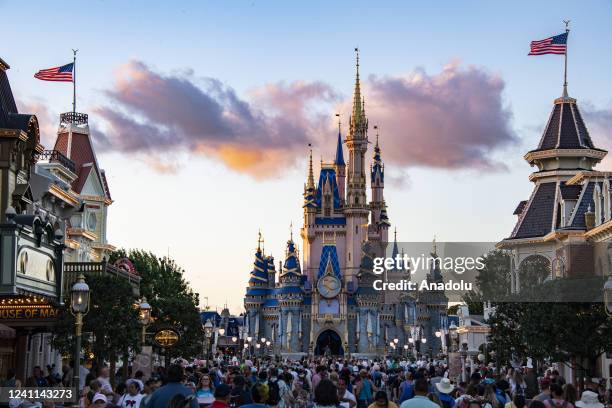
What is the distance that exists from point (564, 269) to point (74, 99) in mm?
29419

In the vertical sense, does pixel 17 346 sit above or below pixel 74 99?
below

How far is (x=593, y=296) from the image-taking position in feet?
128

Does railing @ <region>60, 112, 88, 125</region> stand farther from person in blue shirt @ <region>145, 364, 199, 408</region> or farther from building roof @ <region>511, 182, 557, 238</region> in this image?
person in blue shirt @ <region>145, 364, 199, 408</region>

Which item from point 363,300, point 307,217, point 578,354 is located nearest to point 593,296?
point 578,354

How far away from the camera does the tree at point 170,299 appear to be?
6383 centimetres

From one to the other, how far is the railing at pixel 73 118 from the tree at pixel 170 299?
12.3m

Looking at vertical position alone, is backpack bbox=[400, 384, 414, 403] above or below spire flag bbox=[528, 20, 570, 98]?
below

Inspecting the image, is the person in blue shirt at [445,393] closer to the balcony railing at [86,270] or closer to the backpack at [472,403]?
the backpack at [472,403]

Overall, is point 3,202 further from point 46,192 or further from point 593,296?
point 593,296

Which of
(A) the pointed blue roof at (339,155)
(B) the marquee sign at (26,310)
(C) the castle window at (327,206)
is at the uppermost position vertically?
(A) the pointed blue roof at (339,155)

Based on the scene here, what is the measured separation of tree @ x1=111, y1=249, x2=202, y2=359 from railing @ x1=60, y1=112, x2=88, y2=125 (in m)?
12.3

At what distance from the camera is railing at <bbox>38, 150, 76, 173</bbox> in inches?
2114

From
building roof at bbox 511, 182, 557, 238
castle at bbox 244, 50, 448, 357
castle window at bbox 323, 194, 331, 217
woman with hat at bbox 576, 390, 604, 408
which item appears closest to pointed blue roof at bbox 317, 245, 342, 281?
castle at bbox 244, 50, 448, 357

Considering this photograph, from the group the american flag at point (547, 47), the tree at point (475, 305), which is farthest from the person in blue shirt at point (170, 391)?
the tree at point (475, 305)
